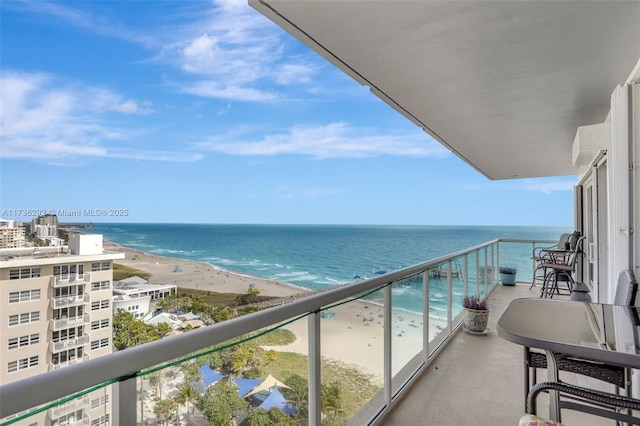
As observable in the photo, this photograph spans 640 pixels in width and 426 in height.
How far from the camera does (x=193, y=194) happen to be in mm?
33625

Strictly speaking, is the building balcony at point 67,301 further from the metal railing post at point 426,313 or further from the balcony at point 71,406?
the balcony at point 71,406

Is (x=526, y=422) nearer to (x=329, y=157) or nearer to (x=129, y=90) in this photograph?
(x=129, y=90)

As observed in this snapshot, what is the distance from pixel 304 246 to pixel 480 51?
41762 mm

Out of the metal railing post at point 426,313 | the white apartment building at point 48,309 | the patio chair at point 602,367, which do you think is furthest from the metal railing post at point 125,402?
the white apartment building at point 48,309

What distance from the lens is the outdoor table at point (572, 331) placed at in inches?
47.7

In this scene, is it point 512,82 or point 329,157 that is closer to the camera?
point 512,82

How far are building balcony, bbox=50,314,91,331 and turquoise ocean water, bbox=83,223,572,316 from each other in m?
17.4

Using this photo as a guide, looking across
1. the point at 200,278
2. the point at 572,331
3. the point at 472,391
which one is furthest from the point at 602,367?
the point at 200,278

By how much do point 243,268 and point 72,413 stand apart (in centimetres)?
3278

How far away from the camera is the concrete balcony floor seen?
237 centimetres

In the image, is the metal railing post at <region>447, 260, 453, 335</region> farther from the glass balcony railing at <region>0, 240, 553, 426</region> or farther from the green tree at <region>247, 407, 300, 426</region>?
the green tree at <region>247, 407, 300, 426</region>

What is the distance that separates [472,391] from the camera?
109 inches

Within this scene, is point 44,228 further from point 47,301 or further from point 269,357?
point 269,357

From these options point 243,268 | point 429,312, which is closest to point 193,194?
point 243,268
